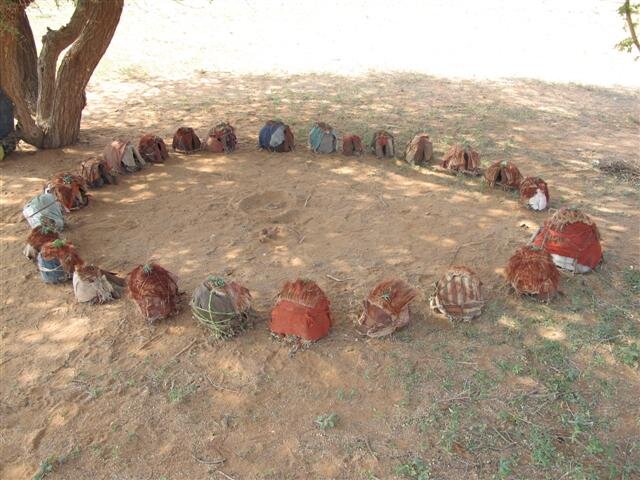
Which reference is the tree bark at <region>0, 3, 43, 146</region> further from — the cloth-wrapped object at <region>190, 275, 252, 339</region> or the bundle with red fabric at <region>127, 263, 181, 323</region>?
the cloth-wrapped object at <region>190, 275, 252, 339</region>

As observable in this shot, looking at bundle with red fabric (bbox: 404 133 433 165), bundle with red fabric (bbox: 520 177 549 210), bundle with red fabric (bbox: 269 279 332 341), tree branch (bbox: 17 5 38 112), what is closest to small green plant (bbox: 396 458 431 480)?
bundle with red fabric (bbox: 269 279 332 341)

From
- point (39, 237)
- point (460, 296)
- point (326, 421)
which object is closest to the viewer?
point (326, 421)

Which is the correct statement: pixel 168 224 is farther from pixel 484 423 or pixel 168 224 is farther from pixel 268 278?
pixel 484 423

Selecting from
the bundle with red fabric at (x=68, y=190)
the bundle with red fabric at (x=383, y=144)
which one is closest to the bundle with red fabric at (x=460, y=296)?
the bundle with red fabric at (x=383, y=144)

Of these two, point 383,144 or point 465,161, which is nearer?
point 465,161

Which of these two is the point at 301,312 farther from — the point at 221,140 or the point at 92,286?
the point at 221,140

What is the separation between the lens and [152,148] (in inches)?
240

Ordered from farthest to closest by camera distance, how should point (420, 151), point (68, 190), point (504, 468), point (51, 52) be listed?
point (51, 52) → point (420, 151) → point (68, 190) → point (504, 468)

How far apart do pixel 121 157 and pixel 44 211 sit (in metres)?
1.27

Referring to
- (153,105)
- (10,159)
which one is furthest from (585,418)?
(153,105)

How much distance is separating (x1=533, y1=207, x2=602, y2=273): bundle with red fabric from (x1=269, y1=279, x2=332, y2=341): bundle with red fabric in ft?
6.09

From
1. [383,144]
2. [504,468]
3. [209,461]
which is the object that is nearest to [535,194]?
[383,144]

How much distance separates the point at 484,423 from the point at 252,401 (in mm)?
1333

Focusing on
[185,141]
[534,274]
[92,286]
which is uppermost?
[185,141]
